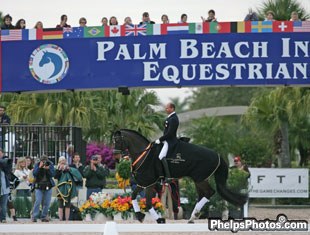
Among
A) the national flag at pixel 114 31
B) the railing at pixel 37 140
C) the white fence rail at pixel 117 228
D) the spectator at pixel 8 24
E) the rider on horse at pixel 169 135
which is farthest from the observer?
the spectator at pixel 8 24

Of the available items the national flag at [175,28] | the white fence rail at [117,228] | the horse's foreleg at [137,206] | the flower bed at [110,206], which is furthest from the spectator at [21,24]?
the white fence rail at [117,228]

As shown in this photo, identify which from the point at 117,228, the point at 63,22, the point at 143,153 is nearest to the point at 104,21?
the point at 63,22

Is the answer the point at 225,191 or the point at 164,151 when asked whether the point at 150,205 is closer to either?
the point at 164,151

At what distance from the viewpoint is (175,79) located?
83.7ft

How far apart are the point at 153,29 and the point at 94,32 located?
5.04ft

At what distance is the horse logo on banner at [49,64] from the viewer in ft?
85.0

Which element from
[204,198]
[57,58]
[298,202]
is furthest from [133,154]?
[298,202]

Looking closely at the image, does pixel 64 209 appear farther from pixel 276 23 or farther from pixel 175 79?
pixel 276 23

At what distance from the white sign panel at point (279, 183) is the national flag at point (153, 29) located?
8.01 meters

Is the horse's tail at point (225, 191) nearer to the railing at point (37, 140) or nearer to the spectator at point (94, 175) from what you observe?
the spectator at point (94, 175)

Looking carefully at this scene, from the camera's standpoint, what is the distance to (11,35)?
85.6ft

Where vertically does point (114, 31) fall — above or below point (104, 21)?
below

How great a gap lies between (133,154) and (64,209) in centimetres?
370

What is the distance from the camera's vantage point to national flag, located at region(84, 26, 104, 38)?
25828mm
